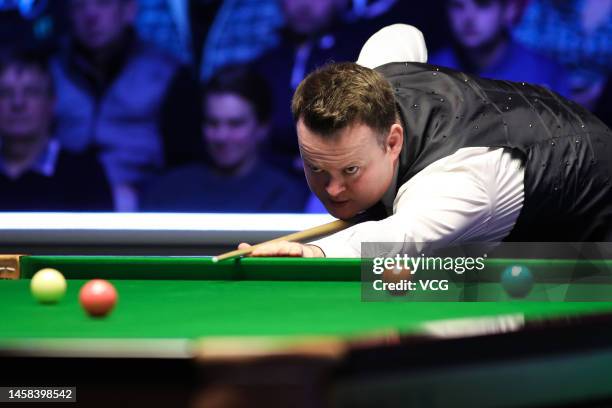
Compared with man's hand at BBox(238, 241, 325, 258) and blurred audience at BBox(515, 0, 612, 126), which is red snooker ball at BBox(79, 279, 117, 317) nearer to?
man's hand at BBox(238, 241, 325, 258)

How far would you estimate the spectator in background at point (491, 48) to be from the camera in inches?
231

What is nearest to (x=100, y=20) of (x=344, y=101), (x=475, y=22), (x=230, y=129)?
(x=230, y=129)

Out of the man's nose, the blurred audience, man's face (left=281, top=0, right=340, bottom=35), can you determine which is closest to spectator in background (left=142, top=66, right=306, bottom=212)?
man's face (left=281, top=0, right=340, bottom=35)

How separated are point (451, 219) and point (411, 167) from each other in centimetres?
29

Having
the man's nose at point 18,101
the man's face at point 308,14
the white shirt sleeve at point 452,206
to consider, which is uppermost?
the man's face at point 308,14

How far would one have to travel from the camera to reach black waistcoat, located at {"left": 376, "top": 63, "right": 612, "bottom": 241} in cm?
282

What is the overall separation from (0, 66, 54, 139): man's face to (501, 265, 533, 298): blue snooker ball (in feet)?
14.8

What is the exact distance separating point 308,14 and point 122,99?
50.4 inches

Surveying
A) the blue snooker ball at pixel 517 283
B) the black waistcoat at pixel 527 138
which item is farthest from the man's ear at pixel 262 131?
the blue snooker ball at pixel 517 283

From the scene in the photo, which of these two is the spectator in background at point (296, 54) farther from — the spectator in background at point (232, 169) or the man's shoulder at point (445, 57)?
the man's shoulder at point (445, 57)

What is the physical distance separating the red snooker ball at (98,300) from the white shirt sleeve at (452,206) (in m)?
0.87

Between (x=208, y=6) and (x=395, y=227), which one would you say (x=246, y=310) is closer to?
(x=395, y=227)

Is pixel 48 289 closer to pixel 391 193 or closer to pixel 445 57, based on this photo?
pixel 391 193

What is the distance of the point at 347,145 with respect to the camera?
9.00 ft
